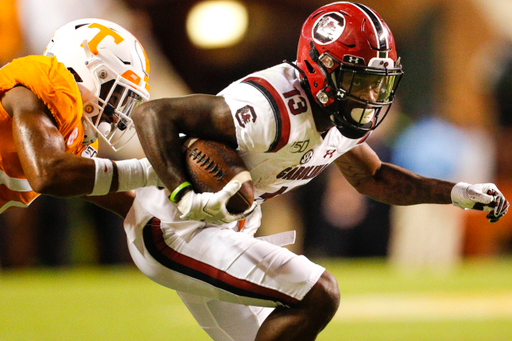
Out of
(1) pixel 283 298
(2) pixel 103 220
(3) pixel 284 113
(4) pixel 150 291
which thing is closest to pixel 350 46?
(3) pixel 284 113

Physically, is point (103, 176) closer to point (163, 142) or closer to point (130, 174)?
point (130, 174)

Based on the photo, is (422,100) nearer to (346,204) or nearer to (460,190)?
(346,204)

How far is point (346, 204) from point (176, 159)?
5.26 metres

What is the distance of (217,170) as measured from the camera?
6.68 ft

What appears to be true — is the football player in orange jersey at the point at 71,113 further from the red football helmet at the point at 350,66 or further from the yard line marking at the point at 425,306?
the yard line marking at the point at 425,306

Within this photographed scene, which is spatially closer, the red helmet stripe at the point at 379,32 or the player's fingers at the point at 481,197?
the red helmet stripe at the point at 379,32

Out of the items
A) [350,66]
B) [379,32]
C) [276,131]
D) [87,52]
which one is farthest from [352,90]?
[87,52]

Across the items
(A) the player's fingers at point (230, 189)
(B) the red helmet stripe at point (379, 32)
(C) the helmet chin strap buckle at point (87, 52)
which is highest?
(B) the red helmet stripe at point (379, 32)

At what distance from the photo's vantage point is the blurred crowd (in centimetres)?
634

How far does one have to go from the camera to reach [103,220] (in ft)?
21.4

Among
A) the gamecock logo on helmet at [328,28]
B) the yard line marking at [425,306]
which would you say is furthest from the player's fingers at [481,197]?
the yard line marking at [425,306]

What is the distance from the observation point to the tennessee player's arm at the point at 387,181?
2719mm

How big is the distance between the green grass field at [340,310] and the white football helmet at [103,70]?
5.55ft

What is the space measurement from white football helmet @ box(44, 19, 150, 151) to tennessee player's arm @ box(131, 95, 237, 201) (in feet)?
2.09
